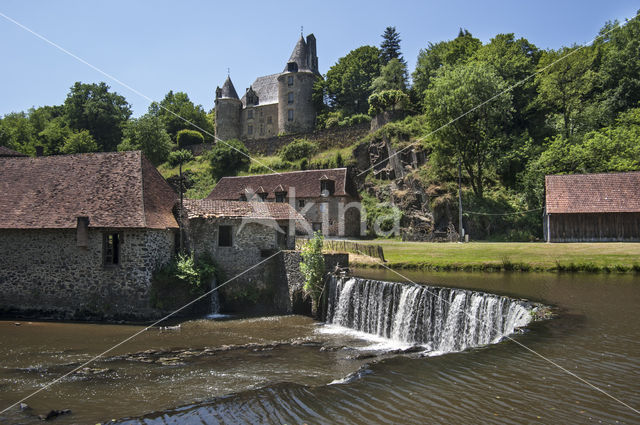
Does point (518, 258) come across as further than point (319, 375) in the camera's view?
Yes

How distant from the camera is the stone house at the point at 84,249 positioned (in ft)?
66.2

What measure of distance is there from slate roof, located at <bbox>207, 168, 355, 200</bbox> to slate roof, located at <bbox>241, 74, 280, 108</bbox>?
84.8 feet

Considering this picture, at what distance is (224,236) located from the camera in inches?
891

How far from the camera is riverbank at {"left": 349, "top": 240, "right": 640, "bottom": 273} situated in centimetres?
2694

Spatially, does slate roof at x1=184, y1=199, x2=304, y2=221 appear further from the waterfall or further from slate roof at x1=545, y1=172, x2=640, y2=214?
slate roof at x1=545, y1=172, x2=640, y2=214

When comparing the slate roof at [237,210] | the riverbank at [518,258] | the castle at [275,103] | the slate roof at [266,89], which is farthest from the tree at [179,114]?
the slate roof at [237,210]

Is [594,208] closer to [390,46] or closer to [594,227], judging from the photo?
[594,227]

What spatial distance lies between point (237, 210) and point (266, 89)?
59.5 m

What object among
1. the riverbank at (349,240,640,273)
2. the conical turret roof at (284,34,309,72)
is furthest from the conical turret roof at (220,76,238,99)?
the riverbank at (349,240,640,273)

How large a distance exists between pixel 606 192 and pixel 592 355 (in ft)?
87.7

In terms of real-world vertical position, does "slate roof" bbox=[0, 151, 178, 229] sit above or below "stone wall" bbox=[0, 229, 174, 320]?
above

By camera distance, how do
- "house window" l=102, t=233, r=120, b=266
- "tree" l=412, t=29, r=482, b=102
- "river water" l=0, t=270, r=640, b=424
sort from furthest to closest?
"tree" l=412, t=29, r=482, b=102 → "house window" l=102, t=233, r=120, b=266 → "river water" l=0, t=270, r=640, b=424

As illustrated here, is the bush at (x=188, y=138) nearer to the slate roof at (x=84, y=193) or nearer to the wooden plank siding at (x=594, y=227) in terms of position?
the slate roof at (x=84, y=193)

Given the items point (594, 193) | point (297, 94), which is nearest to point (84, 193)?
point (594, 193)
